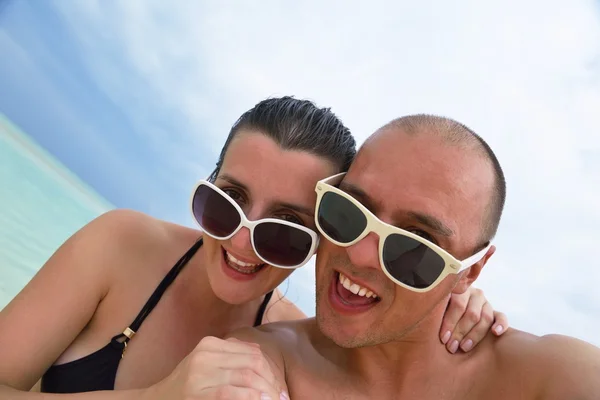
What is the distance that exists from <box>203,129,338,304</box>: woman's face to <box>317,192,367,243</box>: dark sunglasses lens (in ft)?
0.41

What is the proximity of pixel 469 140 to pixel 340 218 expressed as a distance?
50 centimetres

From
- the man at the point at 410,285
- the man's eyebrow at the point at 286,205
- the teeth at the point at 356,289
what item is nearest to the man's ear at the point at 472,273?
the man at the point at 410,285

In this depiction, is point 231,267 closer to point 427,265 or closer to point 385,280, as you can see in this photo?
point 385,280

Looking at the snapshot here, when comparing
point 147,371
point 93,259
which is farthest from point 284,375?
point 93,259

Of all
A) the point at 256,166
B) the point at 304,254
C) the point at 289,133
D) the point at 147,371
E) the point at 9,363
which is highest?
the point at 289,133

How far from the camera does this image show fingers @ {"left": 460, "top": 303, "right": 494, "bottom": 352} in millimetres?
1672

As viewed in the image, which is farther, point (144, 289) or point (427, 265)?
point (144, 289)

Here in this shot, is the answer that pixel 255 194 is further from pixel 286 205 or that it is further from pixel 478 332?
pixel 478 332

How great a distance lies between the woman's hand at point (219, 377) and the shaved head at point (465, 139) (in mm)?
855

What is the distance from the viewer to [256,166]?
155cm

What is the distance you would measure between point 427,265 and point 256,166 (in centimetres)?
60

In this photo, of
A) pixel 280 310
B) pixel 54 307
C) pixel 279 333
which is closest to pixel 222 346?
pixel 279 333

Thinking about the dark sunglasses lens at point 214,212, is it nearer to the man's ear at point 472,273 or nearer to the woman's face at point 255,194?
the woman's face at point 255,194

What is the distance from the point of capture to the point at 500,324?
1.71 m
